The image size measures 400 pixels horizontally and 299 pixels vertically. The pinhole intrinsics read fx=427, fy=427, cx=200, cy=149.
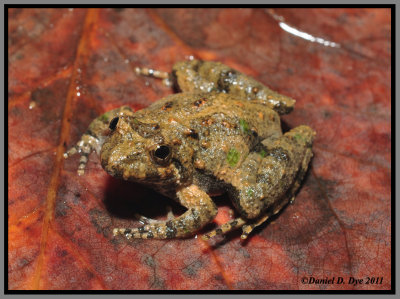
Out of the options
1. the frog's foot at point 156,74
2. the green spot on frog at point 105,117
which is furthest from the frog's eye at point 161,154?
the frog's foot at point 156,74

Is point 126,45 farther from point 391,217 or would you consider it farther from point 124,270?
point 391,217

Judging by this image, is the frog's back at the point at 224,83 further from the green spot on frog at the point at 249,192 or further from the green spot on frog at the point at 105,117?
the green spot on frog at the point at 249,192

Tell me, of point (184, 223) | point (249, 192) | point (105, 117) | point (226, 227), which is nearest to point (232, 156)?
point (249, 192)

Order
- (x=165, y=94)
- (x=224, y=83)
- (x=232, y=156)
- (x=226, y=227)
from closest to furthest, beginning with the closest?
1. (x=226, y=227)
2. (x=232, y=156)
3. (x=224, y=83)
4. (x=165, y=94)

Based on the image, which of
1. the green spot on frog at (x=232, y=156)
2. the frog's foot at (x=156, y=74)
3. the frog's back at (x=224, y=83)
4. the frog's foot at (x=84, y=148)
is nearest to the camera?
the green spot on frog at (x=232, y=156)

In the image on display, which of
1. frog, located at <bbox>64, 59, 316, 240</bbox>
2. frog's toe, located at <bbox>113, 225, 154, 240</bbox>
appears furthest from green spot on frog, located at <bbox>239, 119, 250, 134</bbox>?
frog's toe, located at <bbox>113, 225, 154, 240</bbox>

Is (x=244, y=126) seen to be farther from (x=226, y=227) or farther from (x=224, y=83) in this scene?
(x=226, y=227)

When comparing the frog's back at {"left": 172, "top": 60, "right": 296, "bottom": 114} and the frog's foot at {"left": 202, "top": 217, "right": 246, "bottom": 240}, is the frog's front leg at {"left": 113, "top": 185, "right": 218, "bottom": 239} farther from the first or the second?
the frog's back at {"left": 172, "top": 60, "right": 296, "bottom": 114}

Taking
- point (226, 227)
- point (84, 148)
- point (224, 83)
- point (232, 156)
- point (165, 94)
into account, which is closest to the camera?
point (226, 227)
